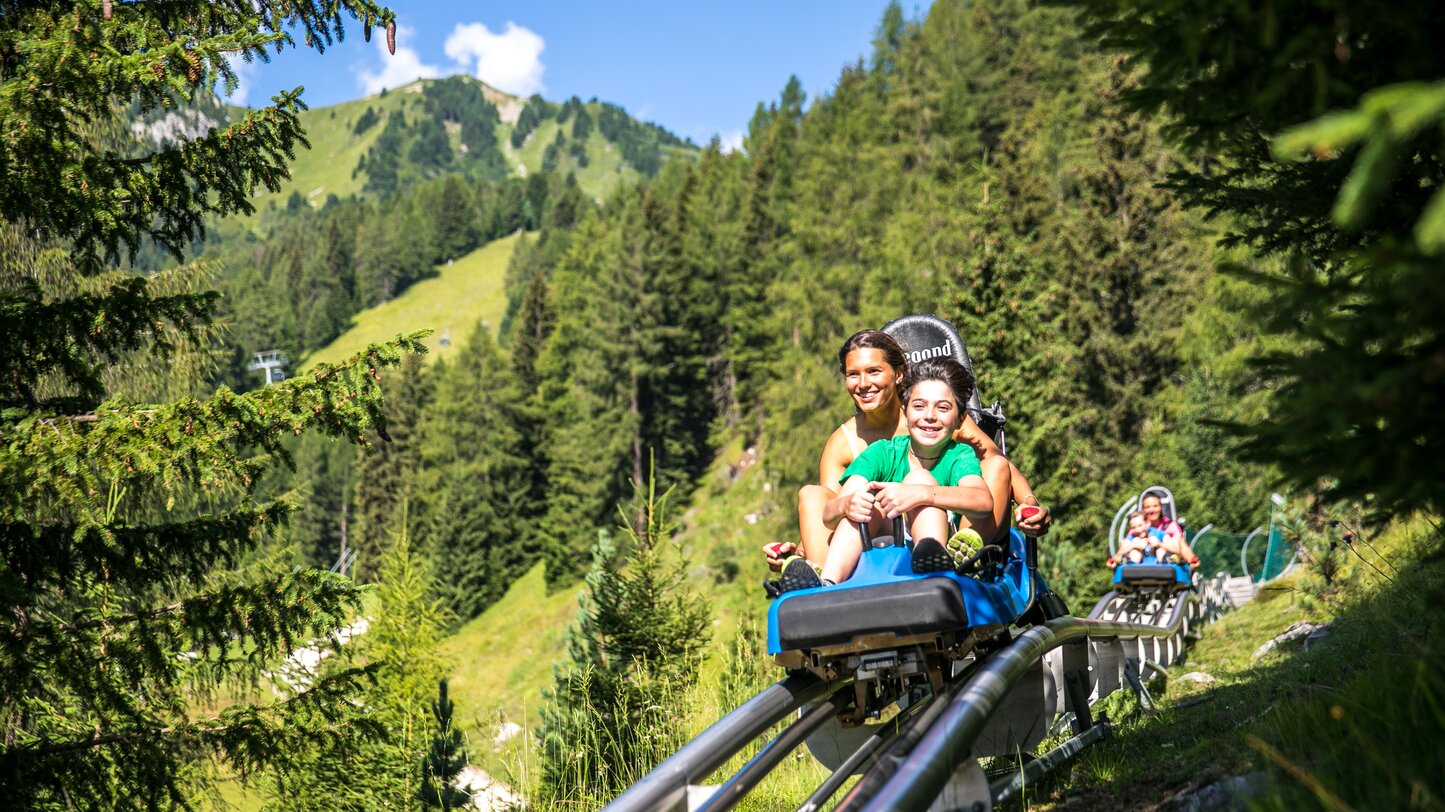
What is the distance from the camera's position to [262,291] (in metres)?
117

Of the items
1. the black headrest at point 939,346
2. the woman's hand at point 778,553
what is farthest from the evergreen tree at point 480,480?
the woman's hand at point 778,553

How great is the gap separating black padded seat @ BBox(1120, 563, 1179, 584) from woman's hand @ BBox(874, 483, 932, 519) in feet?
26.7

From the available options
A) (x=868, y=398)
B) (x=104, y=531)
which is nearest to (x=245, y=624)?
(x=104, y=531)

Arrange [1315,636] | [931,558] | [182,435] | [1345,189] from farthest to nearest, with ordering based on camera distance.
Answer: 1. [1315,636]
2. [182,435]
3. [931,558]
4. [1345,189]

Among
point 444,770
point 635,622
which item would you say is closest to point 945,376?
point 444,770

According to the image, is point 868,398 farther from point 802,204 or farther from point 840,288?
point 802,204

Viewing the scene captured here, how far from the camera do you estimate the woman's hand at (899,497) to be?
443 centimetres

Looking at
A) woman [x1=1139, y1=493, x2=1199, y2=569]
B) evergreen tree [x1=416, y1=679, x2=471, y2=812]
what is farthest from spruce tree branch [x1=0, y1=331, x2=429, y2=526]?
woman [x1=1139, y1=493, x2=1199, y2=569]

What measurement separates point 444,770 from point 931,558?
390 centimetres

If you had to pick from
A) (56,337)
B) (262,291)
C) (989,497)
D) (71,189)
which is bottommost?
(989,497)

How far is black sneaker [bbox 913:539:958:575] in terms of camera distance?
165 inches

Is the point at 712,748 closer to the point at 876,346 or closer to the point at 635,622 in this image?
the point at 876,346

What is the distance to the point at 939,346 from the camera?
6.80 metres

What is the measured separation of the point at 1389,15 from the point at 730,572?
37.0 m
